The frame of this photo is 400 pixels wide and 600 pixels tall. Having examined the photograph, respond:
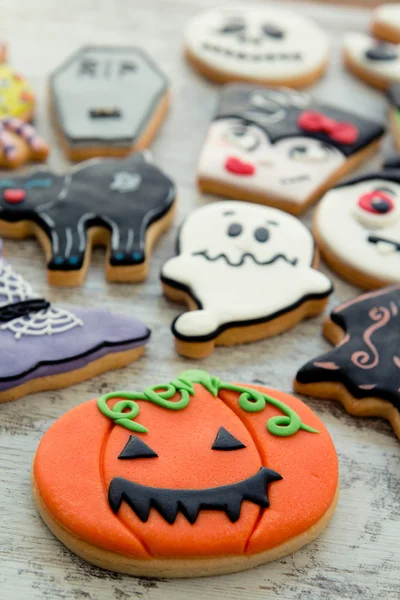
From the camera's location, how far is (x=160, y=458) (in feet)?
4.06

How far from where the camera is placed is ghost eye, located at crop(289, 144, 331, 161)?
6.41ft

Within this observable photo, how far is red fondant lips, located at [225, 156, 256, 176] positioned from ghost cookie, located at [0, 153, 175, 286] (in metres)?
0.17

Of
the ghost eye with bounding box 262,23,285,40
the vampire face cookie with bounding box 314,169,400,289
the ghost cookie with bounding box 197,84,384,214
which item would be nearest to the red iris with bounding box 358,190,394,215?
the vampire face cookie with bounding box 314,169,400,289

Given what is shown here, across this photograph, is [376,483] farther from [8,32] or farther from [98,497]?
[8,32]

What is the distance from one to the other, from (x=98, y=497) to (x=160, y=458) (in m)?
0.13

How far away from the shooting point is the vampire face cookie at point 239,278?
1511mm

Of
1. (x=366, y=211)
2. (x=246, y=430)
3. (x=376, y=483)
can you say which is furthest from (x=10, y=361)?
(x=366, y=211)

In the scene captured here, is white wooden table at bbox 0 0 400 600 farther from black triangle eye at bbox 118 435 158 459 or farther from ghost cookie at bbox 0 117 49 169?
black triangle eye at bbox 118 435 158 459

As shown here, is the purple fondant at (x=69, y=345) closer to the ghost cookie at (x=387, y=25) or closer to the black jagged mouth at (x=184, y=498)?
the black jagged mouth at (x=184, y=498)

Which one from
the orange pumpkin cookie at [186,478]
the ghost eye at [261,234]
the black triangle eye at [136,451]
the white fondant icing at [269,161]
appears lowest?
the orange pumpkin cookie at [186,478]

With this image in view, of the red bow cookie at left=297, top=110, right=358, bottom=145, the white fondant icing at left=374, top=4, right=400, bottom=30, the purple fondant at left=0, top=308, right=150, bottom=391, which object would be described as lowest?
the purple fondant at left=0, top=308, right=150, bottom=391

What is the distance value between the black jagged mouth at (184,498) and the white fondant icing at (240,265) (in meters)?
0.38

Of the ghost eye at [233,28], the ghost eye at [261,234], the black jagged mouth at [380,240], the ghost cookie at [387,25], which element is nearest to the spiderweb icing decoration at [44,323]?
the ghost eye at [261,234]

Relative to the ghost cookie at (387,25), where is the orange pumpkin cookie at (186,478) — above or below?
below
